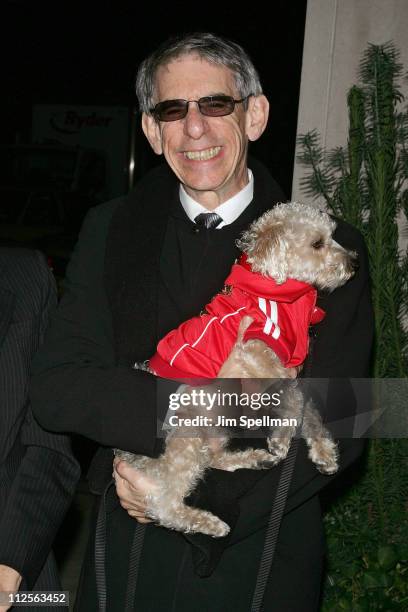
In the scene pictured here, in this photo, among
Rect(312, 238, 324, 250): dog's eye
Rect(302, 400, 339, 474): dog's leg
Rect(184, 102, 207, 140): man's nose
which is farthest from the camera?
Rect(312, 238, 324, 250): dog's eye

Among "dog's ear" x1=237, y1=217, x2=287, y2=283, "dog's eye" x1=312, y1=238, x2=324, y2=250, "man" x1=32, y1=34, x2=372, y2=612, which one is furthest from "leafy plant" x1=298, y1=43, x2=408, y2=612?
"man" x1=32, y1=34, x2=372, y2=612

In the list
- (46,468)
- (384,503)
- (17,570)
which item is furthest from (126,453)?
(384,503)

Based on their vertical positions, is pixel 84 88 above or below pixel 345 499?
above

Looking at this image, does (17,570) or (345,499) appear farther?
(345,499)

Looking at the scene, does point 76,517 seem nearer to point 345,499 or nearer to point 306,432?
point 345,499

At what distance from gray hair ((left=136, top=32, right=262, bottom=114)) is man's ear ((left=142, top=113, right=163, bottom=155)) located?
5cm

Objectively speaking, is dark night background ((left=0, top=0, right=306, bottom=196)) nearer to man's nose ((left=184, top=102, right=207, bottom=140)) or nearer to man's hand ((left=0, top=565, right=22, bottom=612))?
man's nose ((left=184, top=102, right=207, bottom=140))

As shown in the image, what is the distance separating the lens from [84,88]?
54.6 feet

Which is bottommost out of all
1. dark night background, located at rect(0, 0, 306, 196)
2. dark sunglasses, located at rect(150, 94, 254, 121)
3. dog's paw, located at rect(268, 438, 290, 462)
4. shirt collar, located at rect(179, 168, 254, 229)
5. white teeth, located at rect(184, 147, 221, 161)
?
dog's paw, located at rect(268, 438, 290, 462)

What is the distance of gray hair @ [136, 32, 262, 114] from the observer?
2.21 meters

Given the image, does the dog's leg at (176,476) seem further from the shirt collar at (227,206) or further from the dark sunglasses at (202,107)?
the dark sunglasses at (202,107)

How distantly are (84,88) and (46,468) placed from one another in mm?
15697

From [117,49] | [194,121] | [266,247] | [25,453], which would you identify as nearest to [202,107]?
[194,121]

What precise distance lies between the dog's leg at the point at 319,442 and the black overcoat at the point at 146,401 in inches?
1.3
